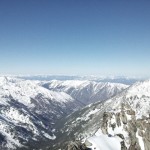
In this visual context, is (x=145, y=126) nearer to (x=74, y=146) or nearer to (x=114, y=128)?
(x=114, y=128)

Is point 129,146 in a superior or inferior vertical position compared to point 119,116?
inferior

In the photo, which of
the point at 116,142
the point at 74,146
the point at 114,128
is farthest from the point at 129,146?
the point at 74,146

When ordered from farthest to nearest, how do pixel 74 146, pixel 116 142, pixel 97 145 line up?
pixel 116 142 → pixel 97 145 → pixel 74 146

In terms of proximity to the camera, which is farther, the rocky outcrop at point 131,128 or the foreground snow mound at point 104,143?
the rocky outcrop at point 131,128

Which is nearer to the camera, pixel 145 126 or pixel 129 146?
pixel 129 146

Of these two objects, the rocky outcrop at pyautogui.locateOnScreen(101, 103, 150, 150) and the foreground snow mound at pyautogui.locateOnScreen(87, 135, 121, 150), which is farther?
the rocky outcrop at pyautogui.locateOnScreen(101, 103, 150, 150)

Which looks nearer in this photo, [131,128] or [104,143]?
[104,143]

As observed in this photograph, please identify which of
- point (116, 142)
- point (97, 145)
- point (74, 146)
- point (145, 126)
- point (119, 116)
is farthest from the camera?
point (119, 116)

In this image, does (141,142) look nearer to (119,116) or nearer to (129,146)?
(129,146)

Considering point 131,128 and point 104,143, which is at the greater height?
point 131,128
